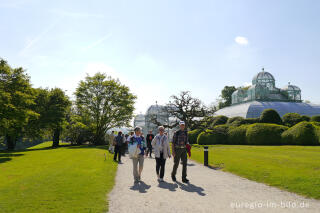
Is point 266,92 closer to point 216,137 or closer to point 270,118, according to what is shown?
point 270,118

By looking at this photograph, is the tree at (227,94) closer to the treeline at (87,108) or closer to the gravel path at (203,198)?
the treeline at (87,108)

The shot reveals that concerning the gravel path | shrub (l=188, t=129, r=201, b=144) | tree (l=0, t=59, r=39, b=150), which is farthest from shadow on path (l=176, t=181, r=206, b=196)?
shrub (l=188, t=129, r=201, b=144)

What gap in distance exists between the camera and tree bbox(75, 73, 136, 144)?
138ft

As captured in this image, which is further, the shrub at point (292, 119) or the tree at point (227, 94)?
the tree at point (227, 94)

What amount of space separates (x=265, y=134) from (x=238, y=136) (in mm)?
3985

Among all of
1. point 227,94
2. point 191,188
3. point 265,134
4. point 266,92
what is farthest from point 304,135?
point 227,94

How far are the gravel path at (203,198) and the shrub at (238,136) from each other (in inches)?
988

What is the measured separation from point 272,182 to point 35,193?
25.7 ft

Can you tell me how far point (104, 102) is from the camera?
42.5m

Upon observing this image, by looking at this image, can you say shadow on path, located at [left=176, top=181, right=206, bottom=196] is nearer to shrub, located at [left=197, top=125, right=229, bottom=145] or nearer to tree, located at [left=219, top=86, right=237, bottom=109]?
shrub, located at [left=197, top=125, right=229, bottom=145]

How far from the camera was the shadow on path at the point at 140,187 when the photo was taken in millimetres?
7570

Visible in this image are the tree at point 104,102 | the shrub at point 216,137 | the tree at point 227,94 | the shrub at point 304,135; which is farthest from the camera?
the tree at point 227,94

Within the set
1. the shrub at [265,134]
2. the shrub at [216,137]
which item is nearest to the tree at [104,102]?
the shrub at [216,137]

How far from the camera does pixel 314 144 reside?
1021 inches
